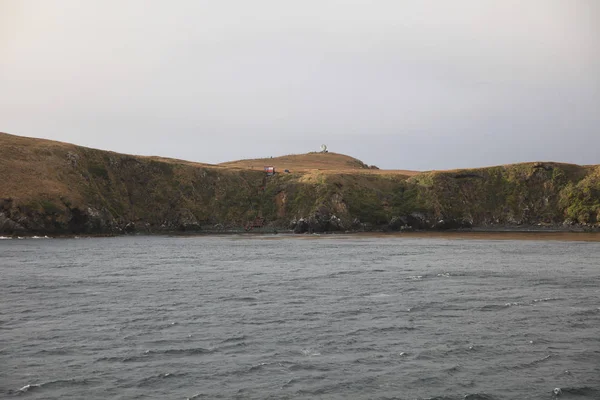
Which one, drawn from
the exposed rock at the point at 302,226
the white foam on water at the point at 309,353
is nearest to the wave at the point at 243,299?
the white foam on water at the point at 309,353

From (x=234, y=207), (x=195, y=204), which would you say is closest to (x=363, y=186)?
(x=234, y=207)

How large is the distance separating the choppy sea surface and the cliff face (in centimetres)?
7967

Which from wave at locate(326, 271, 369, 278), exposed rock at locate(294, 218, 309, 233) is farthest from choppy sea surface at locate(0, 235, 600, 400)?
exposed rock at locate(294, 218, 309, 233)

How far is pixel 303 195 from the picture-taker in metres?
154

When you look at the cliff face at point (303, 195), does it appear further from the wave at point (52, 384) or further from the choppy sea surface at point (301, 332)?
the wave at point (52, 384)

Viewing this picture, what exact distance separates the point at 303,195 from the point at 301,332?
403ft

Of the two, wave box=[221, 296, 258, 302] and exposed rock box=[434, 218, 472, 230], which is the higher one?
exposed rock box=[434, 218, 472, 230]

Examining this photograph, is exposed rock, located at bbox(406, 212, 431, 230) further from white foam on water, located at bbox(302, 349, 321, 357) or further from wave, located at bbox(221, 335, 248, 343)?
white foam on water, located at bbox(302, 349, 321, 357)

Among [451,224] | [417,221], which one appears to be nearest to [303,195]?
[417,221]

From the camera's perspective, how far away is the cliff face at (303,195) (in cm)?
13738

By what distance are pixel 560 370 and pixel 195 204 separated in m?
133

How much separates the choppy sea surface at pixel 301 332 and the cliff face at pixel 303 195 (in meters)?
79.7

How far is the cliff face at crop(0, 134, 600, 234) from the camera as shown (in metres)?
137

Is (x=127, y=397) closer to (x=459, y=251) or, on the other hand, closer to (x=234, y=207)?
(x=459, y=251)
